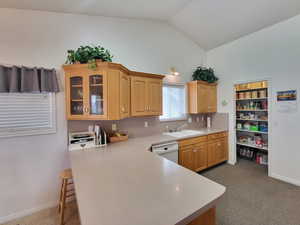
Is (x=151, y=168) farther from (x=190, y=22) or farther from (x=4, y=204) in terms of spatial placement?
(x=190, y=22)

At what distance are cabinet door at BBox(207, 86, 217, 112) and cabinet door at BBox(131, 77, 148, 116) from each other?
201 cm

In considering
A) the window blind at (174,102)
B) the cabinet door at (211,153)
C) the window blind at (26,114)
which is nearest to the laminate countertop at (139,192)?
the window blind at (26,114)

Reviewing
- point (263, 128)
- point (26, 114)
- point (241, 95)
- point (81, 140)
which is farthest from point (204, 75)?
point (26, 114)

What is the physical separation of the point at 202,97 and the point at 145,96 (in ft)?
5.78

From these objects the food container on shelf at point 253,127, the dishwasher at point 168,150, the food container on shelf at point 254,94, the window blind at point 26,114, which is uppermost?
the food container on shelf at point 254,94

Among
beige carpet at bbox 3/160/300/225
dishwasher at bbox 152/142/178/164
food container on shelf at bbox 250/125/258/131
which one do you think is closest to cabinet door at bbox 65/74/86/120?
dishwasher at bbox 152/142/178/164

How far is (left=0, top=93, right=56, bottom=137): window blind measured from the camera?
2.00 metres

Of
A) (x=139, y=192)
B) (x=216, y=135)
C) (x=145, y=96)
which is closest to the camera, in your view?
(x=139, y=192)

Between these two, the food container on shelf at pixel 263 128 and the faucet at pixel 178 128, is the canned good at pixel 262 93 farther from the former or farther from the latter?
the faucet at pixel 178 128

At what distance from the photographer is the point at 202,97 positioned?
3816 mm

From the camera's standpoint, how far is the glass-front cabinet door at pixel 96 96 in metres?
2.16

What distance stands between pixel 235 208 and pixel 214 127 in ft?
7.40

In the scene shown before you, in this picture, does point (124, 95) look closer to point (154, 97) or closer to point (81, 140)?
point (154, 97)

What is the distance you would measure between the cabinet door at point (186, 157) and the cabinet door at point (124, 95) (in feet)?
4.47
